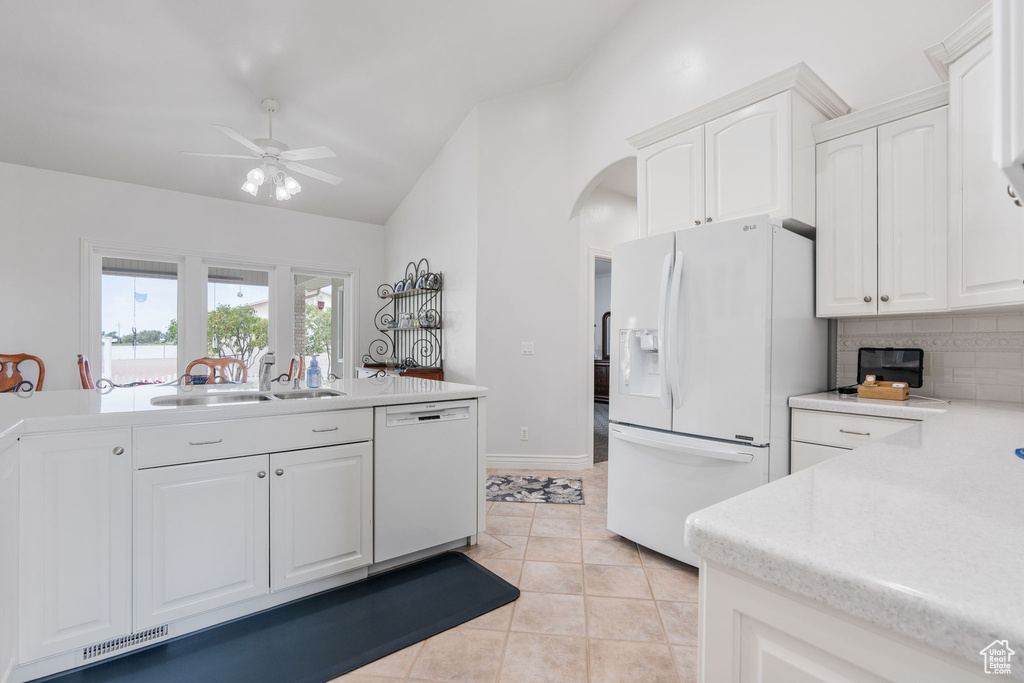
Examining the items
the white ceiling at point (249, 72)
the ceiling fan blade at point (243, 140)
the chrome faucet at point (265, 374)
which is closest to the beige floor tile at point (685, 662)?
the chrome faucet at point (265, 374)

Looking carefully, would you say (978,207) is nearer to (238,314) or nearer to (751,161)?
(751,161)

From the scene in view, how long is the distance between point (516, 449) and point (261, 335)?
330 cm

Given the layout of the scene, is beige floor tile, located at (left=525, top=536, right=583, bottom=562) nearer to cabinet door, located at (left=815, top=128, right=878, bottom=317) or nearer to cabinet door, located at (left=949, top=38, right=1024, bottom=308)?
cabinet door, located at (left=815, top=128, right=878, bottom=317)

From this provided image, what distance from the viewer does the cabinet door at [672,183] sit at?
8.21ft

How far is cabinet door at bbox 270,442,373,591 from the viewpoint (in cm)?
192

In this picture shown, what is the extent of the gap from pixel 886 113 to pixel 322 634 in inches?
130

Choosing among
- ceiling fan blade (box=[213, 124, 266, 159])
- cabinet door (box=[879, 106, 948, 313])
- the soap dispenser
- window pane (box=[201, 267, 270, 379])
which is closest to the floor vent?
the soap dispenser

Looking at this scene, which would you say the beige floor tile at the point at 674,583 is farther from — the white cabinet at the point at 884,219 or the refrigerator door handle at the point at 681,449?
the white cabinet at the point at 884,219

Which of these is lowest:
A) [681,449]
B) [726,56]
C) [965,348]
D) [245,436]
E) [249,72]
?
[681,449]

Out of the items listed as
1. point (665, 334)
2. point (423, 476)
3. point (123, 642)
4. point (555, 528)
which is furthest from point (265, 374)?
point (665, 334)

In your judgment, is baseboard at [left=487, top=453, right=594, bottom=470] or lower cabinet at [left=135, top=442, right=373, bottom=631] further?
baseboard at [left=487, top=453, right=594, bottom=470]

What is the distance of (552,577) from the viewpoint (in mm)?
2258

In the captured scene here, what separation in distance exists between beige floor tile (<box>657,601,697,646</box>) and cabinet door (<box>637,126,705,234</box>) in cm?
188

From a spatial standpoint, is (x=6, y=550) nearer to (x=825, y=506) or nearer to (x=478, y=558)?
(x=478, y=558)
